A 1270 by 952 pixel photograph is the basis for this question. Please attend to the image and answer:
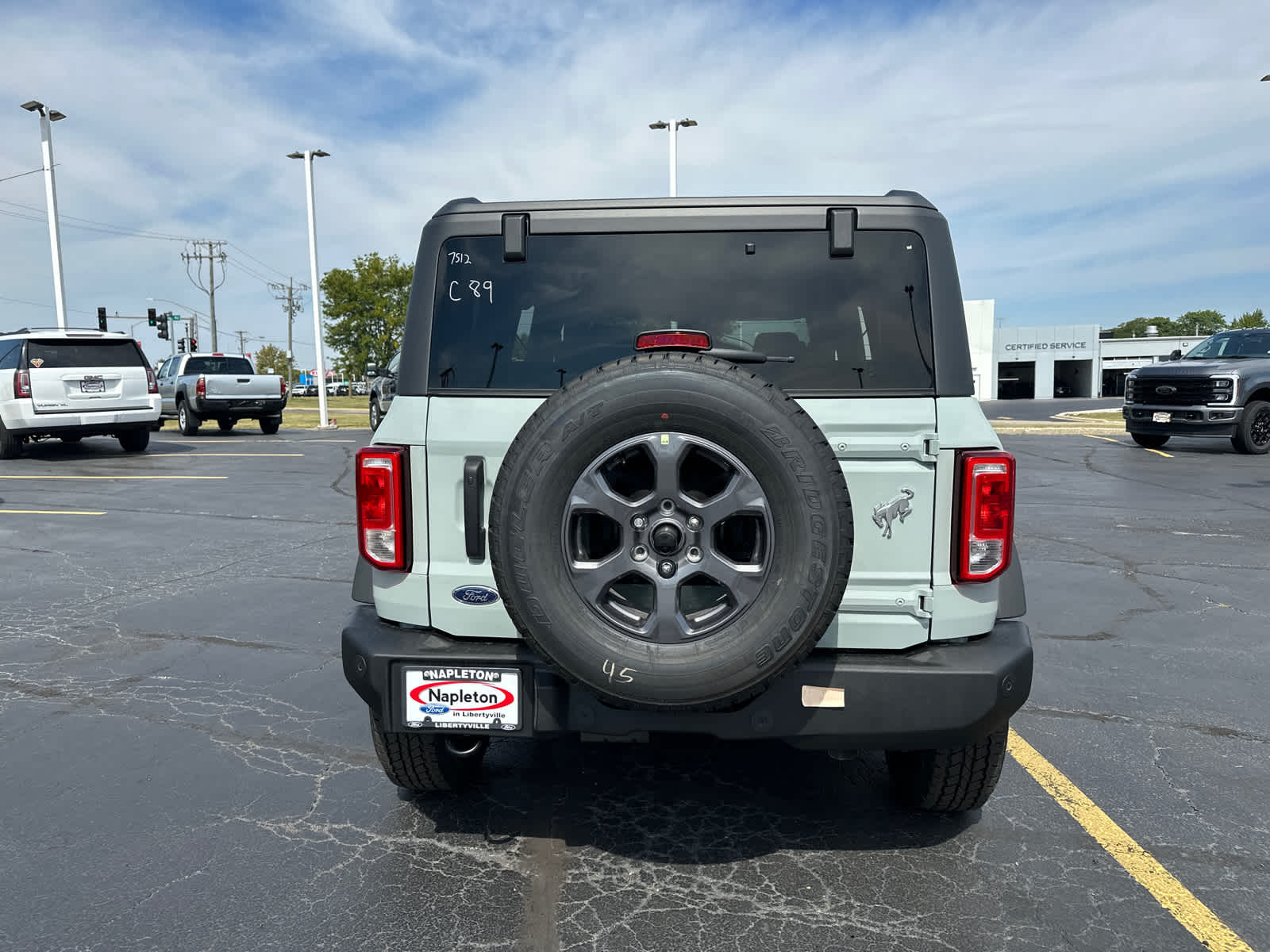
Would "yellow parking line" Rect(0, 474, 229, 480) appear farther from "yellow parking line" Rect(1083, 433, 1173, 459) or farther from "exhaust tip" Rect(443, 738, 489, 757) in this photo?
"yellow parking line" Rect(1083, 433, 1173, 459)

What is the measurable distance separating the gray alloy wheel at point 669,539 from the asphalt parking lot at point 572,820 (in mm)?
896

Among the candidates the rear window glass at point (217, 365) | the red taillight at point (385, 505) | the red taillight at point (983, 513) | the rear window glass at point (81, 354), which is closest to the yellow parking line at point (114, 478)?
the rear window glass at point (81, 354)

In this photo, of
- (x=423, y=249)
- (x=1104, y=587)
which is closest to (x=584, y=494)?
(x=423, y=249)

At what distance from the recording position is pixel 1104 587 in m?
6.68

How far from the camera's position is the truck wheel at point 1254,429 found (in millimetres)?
15625

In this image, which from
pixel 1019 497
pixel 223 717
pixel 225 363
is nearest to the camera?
pixel 223 717

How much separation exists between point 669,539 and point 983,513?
0.98 metres

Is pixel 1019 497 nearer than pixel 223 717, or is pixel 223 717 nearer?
pixel 223 717

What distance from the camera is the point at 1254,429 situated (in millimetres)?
15766

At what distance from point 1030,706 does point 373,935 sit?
10.3 ft

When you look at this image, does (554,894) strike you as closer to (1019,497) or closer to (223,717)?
(223,717)

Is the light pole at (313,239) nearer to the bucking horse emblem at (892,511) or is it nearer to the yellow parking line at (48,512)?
the yellow parking line at (48,512)

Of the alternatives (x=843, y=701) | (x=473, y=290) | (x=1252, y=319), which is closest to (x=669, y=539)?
(x=843, y=701)

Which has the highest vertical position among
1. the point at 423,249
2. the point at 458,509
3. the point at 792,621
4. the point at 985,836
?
the point at 423,249
